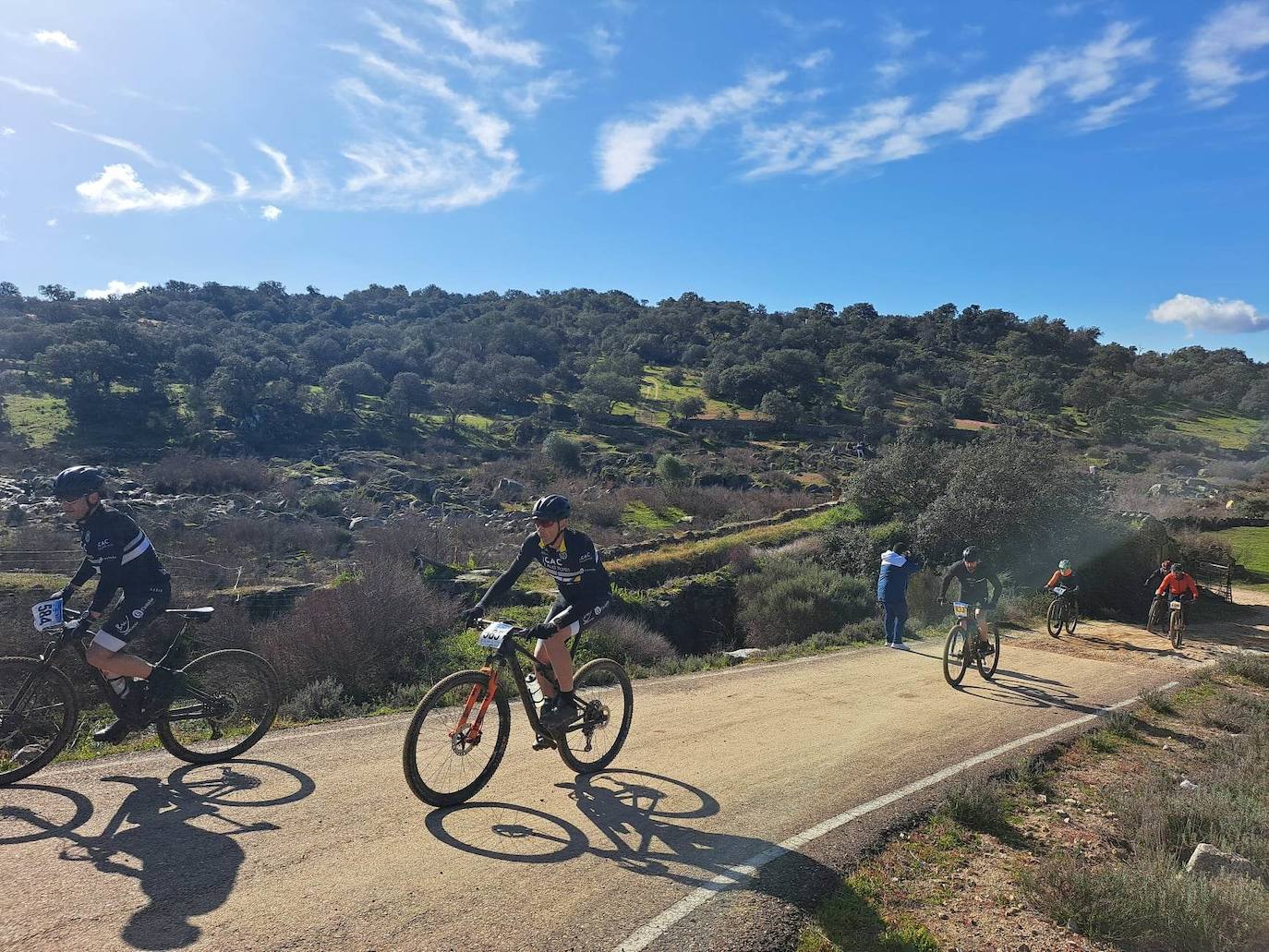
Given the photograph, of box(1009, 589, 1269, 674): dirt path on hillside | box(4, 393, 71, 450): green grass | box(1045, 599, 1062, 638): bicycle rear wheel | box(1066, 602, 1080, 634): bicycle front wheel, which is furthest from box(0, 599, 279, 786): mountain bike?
box(4, 393, 71, 450): green grass

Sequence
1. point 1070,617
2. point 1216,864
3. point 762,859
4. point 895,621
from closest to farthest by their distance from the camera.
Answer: point 762,859
point 1216,864
point 895,621
point 1070,617

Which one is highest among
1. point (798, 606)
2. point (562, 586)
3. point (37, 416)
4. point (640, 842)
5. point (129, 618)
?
point (37, 416)

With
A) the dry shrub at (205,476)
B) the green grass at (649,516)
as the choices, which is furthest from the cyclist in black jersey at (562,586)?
the dry shrub at (205,476)

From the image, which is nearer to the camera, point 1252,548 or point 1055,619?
point 1055,619

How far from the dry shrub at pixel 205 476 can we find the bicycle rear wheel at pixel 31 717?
41.4 m

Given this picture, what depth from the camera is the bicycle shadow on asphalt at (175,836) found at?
11.5 ft

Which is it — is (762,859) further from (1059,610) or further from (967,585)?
(1059,610)

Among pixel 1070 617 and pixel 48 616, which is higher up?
pixel 48 616

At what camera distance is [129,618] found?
16.1ft

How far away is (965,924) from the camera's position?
4.12 metres

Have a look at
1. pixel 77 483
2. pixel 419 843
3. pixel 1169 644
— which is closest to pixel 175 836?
pixel 419 843

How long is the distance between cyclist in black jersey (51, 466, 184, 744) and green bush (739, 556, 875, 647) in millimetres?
13777

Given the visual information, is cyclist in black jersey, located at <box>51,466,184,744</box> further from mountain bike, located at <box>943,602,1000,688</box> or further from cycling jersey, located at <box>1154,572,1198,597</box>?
cycling jersey, located at <box>1154,572,1198,597</box>

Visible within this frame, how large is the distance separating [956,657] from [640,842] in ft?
22.4
